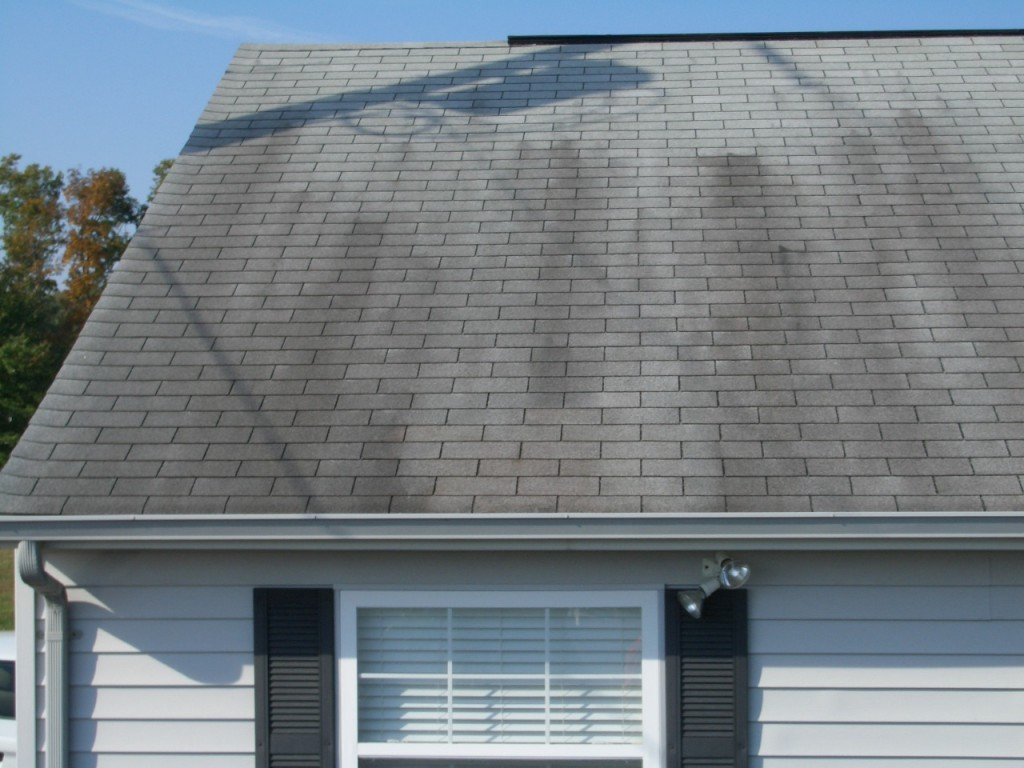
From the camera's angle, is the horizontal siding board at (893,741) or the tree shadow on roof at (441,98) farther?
the tree shadow on roof at (441,98)

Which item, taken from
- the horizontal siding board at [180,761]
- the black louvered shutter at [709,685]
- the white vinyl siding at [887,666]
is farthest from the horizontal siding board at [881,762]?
the horizontal siding board at [180,761]

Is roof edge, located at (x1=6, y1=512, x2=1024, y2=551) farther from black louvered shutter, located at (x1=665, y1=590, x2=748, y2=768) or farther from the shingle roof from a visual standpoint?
black louvered shutter, located at (x1=665, y1=590, x2=748, y2=768)

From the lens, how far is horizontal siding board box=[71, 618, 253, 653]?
5141mm

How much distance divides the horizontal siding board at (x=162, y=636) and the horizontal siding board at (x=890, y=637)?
2.40m

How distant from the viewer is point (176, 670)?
202 inches

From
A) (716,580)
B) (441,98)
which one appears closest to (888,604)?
(716,580)

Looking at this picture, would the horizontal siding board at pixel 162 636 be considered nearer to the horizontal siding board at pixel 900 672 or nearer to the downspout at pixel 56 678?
the downspout at pixel 56 678

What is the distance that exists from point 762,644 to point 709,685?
0.30 m

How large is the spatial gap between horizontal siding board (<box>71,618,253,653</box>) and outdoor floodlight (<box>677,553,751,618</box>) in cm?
203

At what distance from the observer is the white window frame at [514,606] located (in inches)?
200

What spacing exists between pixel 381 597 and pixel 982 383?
121 inches

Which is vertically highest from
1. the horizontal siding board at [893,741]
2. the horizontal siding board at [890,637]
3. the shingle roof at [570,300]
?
the shingle roof at [570,300]

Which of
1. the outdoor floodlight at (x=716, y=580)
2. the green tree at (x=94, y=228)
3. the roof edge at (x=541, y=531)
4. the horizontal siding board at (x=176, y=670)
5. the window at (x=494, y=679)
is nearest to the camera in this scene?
the roof edge at (x=541, y=531)

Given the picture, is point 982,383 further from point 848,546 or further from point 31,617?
point 31,617
